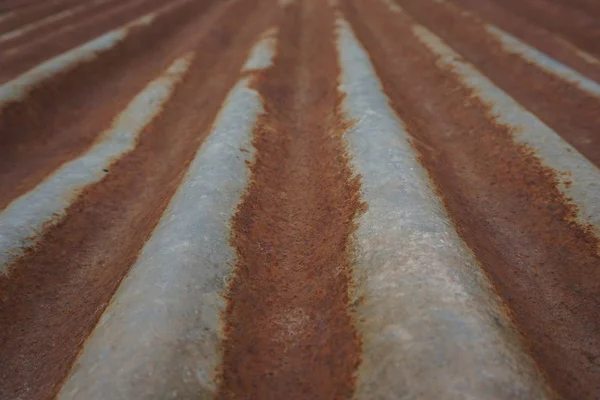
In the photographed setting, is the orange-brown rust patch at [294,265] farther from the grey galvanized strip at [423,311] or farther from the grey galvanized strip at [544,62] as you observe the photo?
the grey galvanized strip at [544,62]

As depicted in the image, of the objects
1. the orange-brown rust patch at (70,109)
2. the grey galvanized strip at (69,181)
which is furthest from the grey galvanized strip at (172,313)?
the orange-brown rust patch at (70,109)

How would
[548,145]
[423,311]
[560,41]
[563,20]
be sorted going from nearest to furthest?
[423,311]
[548,145]
[560,41]
[563,20]

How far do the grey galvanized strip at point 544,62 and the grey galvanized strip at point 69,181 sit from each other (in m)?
12.2

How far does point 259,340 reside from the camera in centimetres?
535

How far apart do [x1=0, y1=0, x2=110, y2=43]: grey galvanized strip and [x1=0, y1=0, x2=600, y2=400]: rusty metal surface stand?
5.77m

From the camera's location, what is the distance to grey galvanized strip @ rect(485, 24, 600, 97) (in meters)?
11.7

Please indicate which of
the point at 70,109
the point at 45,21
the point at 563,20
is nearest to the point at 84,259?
the point at 70,109

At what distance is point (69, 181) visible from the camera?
8695mm

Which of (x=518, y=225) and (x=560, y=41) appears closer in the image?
(x=518, y=225)

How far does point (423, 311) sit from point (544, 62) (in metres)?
12.4

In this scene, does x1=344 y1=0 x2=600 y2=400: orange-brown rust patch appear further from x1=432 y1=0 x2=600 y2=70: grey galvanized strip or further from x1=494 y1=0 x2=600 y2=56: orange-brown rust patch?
x1=494 y1=0 x2=600 y2=56: orange-brown rust patch

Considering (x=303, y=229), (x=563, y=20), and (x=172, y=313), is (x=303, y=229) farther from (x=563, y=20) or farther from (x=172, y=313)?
(x=563, y=20)

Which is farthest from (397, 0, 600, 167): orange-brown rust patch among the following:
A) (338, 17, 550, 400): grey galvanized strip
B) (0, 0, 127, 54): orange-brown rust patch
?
(0, 0, 127, 54): orange-brown rust patch

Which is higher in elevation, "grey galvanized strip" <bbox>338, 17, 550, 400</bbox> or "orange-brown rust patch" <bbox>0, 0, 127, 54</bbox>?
"orange-brown rust patch" <bbox>0, 0, 127, 54</bbox>
